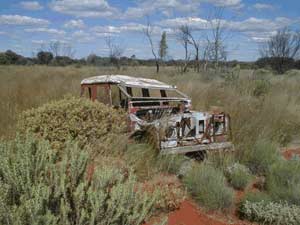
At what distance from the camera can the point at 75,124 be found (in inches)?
208

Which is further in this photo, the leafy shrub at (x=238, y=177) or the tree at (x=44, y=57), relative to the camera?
the tree at (x=44, y=57)

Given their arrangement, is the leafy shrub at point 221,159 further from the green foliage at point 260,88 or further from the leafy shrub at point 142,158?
the green foliage at point 260,88

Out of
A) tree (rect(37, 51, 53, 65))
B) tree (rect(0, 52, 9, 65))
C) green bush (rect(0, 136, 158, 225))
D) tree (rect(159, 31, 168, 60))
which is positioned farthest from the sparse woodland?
tree (rect(37, 51, 53, 65))

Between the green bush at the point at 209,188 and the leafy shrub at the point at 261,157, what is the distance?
1.14 metres

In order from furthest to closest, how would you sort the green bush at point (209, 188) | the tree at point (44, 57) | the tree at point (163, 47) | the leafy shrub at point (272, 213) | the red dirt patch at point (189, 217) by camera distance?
the tree at point (44, 57) < the tree at point (163, 47) < the green bush at point (209, 188) < the leafy shrub at point (272, 213) < the red dirt patch at point (189, 217)

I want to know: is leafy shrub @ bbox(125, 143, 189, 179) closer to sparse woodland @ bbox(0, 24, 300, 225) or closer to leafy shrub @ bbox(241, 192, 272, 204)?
sparse woodland @ bbox(0, 24, 300, 225)

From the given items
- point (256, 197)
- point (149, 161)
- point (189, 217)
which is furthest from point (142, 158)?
point (256, 197)

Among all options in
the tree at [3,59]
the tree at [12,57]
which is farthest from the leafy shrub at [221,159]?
the tree at [12,57]

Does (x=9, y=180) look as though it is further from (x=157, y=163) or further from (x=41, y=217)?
Result: (x=157, y=163)

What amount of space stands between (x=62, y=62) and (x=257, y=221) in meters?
46.3

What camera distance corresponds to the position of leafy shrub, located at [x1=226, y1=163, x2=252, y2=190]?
5.57 metres

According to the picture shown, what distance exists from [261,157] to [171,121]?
1.74 metres

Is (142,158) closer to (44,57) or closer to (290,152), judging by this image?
(290,152)

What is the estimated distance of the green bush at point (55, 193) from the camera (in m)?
2.77
